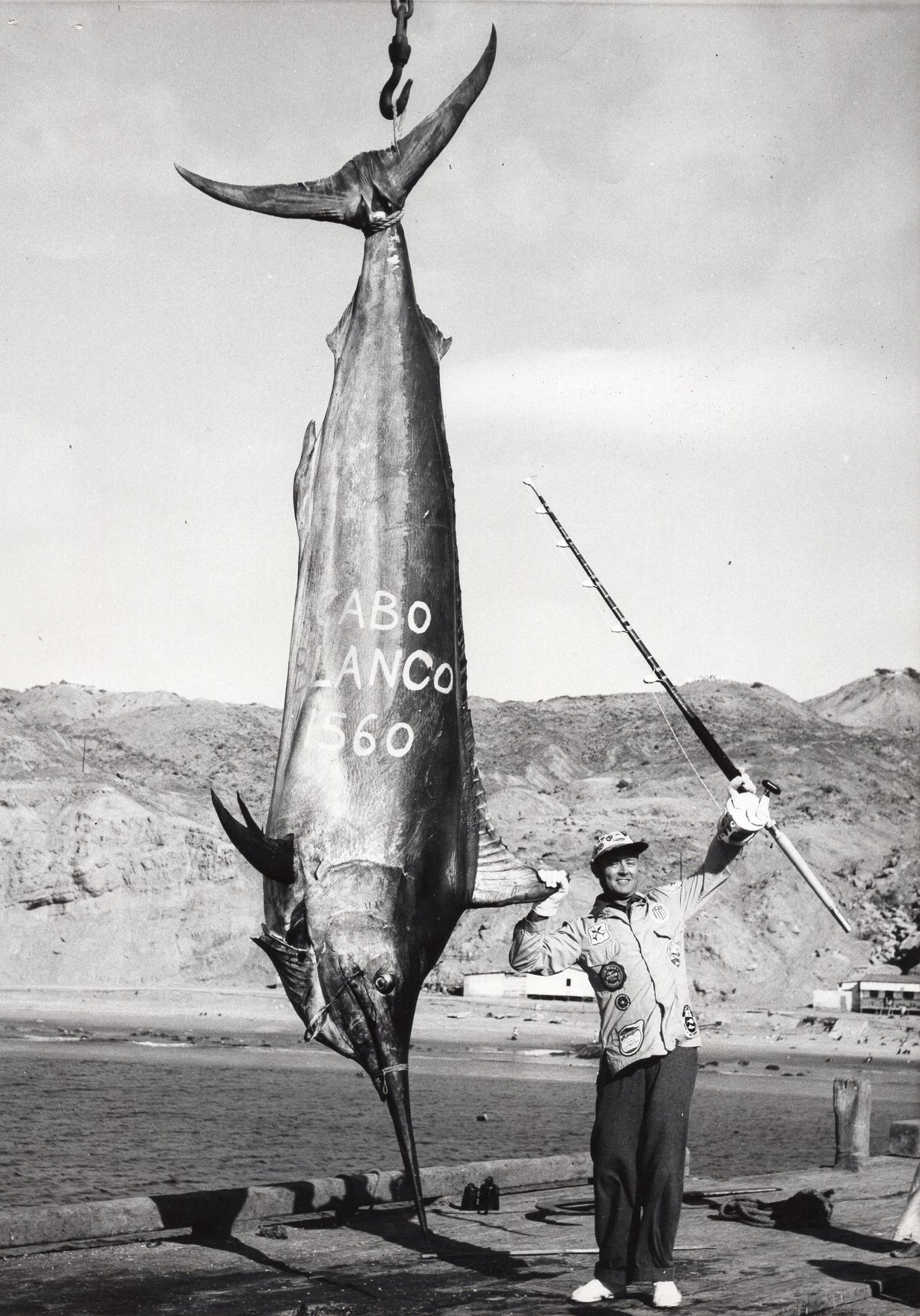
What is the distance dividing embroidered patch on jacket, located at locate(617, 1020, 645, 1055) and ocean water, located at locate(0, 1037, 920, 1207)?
11.9 ft

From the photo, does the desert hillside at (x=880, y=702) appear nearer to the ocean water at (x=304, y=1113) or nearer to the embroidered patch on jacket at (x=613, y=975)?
the ocean water at (x=304, y=1113)

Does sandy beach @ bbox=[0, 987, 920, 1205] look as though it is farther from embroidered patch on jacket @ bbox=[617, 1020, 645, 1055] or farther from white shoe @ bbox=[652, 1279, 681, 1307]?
embroidered patch on jacket @ bbox=[617, 1020, 645, 1055]

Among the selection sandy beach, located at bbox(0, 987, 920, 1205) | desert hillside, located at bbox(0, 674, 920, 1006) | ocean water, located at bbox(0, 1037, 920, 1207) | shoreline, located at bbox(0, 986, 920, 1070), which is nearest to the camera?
ocean water, located at bbox(0, 1037, 920, 1207)

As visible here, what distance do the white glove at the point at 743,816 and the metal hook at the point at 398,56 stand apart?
2.23 meters

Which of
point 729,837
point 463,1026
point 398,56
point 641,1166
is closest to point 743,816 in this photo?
point 729,837

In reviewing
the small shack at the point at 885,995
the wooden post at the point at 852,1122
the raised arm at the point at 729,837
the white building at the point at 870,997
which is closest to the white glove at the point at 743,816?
the raised arm at the point at 729,837

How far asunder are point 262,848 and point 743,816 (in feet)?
4.51

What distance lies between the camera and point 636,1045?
14.1 ft

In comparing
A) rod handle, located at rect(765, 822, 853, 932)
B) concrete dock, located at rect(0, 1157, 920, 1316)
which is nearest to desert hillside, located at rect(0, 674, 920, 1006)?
concrete dock, located at rect(0, 1157, 920, 1316)

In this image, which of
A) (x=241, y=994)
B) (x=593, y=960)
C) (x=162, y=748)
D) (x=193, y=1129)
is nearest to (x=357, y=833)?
(x=593, y=960)

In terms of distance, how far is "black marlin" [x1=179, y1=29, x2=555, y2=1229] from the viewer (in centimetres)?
393

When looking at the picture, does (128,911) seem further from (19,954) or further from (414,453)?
(414,453)

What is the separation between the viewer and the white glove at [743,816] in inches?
169

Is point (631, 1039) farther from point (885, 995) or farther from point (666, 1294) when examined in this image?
point (885, 995)
